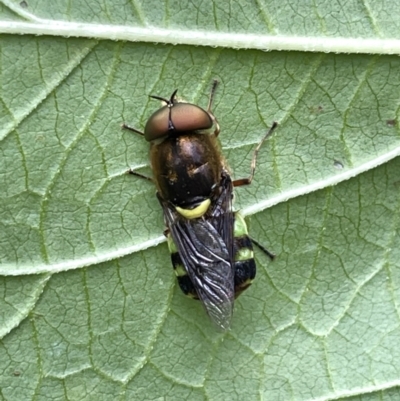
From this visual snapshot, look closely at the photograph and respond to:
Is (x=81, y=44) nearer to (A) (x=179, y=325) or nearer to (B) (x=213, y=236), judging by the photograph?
(B) (x=213, y=236)

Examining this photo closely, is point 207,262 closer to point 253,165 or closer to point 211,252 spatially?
point 211,252

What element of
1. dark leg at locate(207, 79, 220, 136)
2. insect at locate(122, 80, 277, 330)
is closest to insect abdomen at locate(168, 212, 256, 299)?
insect at locate(122, 80, 277, 330)

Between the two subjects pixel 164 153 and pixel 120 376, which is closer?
pixel 164 153

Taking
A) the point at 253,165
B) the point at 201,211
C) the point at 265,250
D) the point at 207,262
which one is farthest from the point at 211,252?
the point at 253,165

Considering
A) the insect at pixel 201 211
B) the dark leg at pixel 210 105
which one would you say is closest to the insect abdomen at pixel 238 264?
the insect at pixel 201 211

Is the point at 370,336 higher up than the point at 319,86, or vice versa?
the point at 319,86

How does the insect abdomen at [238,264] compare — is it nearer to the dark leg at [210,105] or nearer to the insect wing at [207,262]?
the insect wing at [207,262]

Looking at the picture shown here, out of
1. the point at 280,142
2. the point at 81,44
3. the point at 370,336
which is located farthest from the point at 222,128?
the point at 370,336

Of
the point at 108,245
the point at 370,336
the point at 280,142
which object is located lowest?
the point at 370,336
